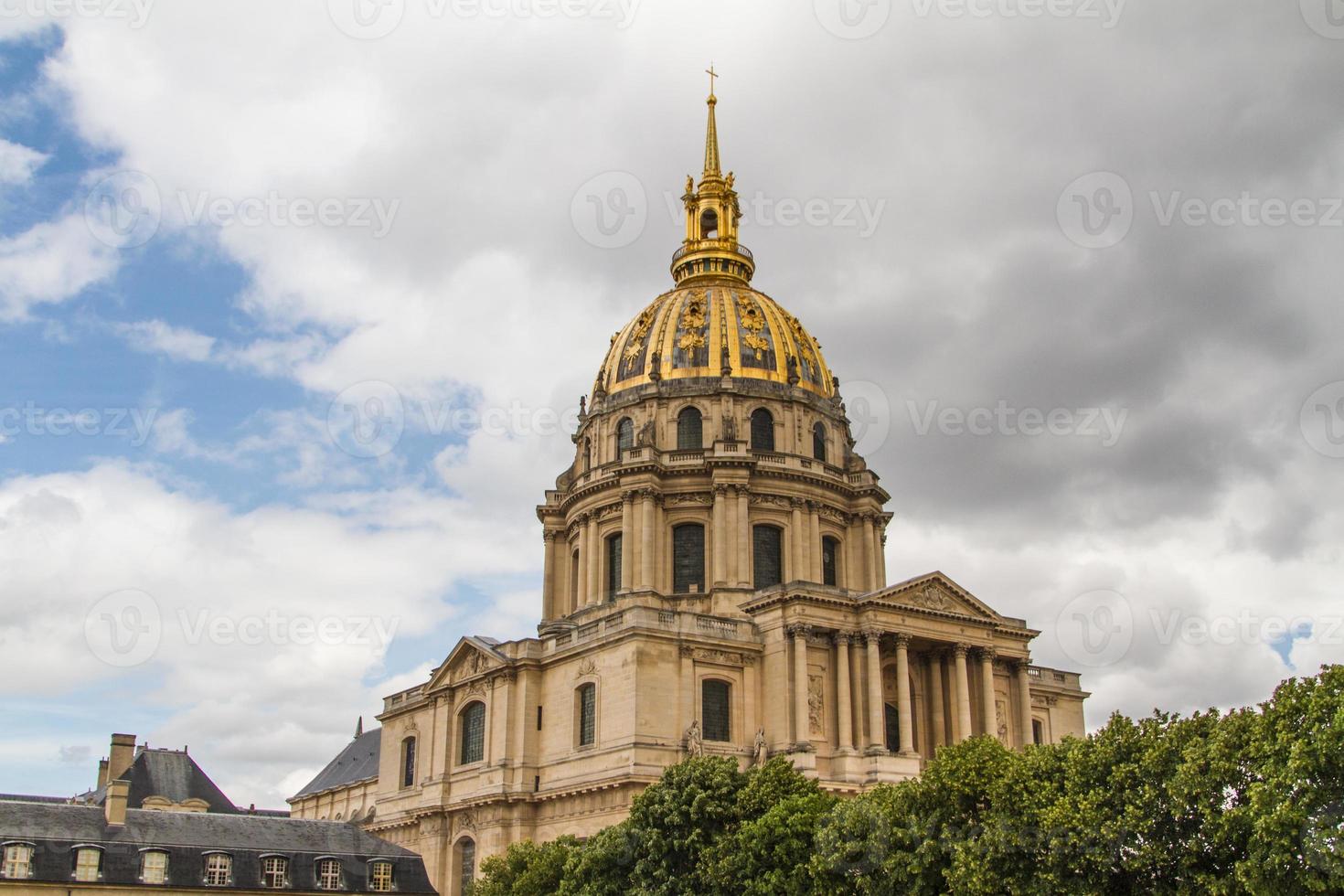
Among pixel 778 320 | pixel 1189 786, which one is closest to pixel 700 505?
pixel 778 320

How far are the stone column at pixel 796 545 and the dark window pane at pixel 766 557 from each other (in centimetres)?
69

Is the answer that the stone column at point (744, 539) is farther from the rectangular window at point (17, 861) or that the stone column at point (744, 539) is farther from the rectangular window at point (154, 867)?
the rectangular window at point (17, 861)

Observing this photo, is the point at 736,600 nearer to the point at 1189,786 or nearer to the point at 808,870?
the point at 808,870

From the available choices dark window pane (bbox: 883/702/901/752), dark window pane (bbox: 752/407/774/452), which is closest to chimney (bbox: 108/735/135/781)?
dark window pane (bbox: 752/407/774/452)

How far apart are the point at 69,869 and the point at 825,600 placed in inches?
1251

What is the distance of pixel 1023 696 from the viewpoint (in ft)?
205

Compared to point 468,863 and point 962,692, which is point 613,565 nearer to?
point 468,863

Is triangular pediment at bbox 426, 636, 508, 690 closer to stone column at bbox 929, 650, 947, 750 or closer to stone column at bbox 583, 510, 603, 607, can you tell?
stone column at bbox 583, 510, 603, 607

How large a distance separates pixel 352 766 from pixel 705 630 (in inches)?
1849

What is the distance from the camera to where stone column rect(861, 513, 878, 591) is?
229 ft

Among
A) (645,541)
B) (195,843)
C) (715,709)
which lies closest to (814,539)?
(645,541)

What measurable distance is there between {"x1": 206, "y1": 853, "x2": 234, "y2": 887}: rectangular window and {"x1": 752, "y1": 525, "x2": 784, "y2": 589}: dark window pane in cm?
2702

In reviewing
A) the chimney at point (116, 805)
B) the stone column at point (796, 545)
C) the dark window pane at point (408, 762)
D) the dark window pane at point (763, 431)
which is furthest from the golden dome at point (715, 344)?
the chimney at point (116, 805)

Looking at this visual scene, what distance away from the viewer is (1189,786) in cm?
3072
